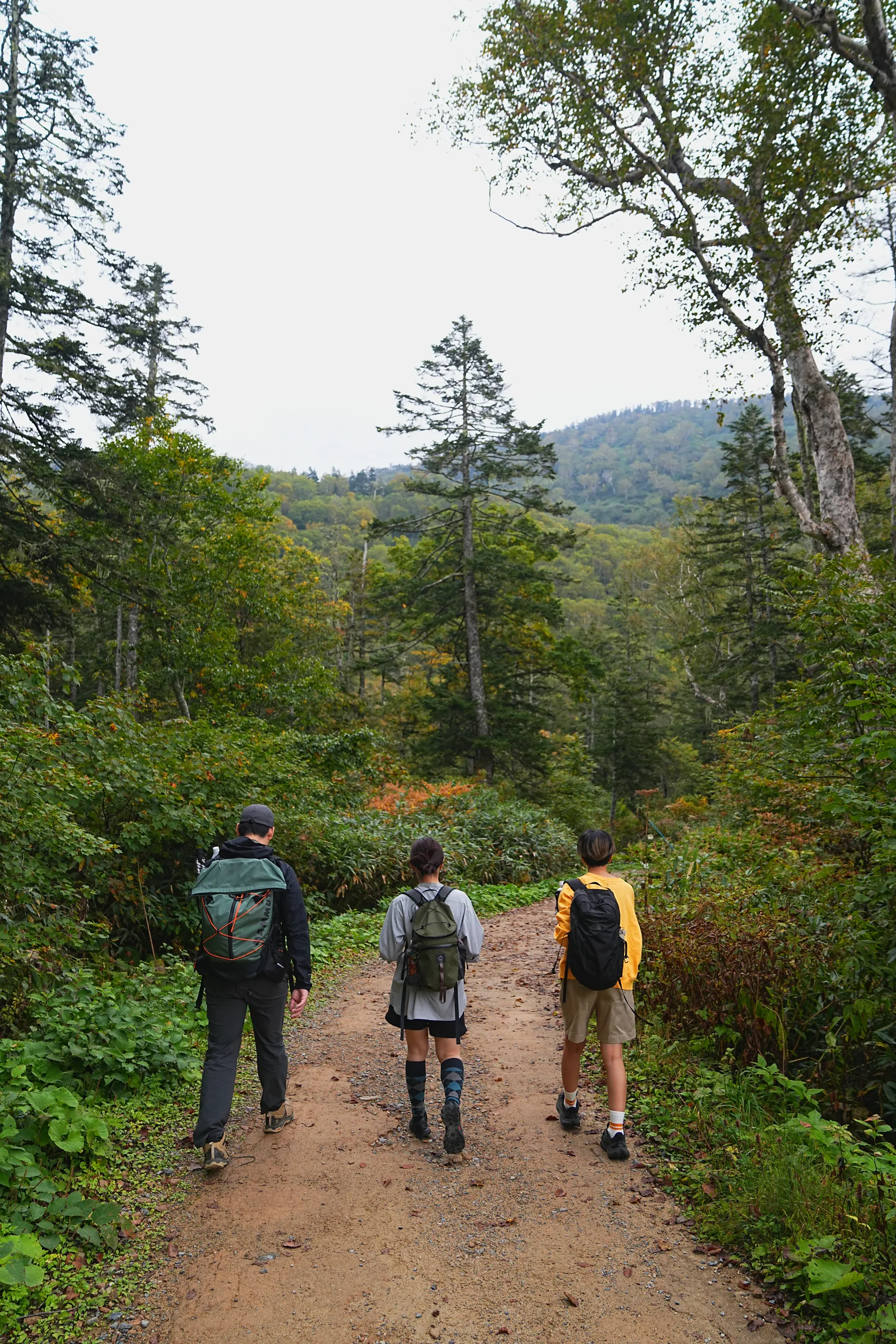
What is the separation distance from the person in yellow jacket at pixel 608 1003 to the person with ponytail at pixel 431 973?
562mm

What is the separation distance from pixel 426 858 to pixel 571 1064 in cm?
144

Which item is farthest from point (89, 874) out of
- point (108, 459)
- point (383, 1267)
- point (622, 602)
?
point (622, 602)

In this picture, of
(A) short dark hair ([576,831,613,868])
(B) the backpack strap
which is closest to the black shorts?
(B) the backpack strap

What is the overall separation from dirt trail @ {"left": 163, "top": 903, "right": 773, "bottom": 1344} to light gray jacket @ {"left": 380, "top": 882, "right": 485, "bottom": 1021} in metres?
0.76

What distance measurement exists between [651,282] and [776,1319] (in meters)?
11.1

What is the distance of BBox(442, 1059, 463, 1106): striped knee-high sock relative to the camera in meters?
4.15

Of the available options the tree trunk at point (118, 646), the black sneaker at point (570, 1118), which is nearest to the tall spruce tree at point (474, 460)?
the tree trunk at point (118, 646)

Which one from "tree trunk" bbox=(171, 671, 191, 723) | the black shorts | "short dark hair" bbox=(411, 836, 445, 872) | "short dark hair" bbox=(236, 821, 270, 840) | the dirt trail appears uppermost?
"tree trunk" bbox=(171, 671, 191, 723)

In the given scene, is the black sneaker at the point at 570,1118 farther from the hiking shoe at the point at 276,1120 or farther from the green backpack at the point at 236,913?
the green backpack at the point at 236,913

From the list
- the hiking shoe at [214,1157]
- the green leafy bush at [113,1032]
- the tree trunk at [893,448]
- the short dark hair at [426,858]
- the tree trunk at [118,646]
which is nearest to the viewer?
the hiking shoe at [214,1157]

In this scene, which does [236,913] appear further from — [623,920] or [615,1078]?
[615,1078]

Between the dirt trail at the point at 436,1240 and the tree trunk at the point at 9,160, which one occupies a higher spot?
the tree trunk at the point at 9,160

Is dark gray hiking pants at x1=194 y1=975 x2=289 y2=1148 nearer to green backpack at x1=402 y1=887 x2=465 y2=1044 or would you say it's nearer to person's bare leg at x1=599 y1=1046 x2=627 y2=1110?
green backpack at x1=402 y1=887 x2=465 y2=1044

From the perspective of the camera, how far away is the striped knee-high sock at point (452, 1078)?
4148 millimetres
